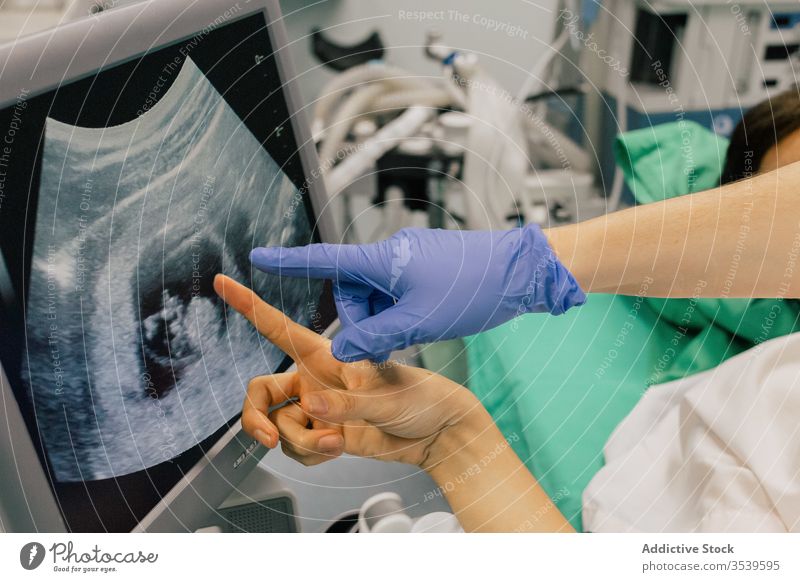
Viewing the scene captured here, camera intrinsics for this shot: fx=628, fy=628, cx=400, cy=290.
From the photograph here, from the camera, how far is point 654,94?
108cm

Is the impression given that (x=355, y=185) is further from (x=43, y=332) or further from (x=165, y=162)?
(x=43, y=332)

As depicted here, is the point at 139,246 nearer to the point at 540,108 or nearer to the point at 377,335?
the point at 377,335

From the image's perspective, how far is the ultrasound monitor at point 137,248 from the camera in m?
0.38

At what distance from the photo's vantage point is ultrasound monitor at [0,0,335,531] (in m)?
0.38

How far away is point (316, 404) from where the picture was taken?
554 millimetres

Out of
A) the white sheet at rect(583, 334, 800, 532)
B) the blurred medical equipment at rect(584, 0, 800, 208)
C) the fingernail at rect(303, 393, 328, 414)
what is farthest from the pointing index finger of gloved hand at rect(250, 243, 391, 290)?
the blurred medical equipment at rect(584, 0, 800, 208)

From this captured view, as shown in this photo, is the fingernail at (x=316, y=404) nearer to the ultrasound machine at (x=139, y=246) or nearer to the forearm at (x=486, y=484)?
the ultrasound machine at (x=139, y=246)

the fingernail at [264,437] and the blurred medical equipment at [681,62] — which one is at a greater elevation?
the blurred medical equipment at [681,62]

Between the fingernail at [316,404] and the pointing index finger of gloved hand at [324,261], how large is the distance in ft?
0.37

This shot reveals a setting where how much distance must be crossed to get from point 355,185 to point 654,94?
0.61 metres
